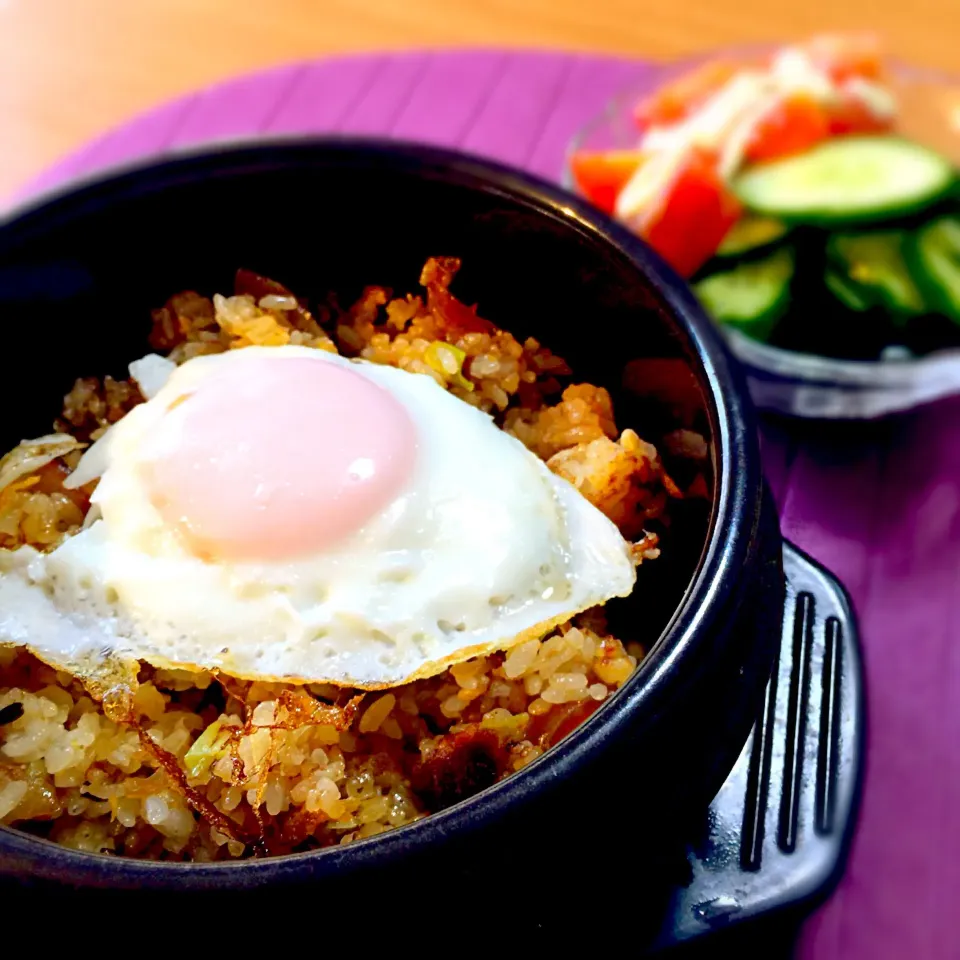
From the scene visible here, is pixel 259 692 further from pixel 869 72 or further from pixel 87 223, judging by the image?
pixel 869 72

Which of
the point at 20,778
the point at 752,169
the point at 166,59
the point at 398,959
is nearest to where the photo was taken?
the point at 398,959

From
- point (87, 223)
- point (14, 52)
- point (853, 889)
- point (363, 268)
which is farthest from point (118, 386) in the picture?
point (14, 52)

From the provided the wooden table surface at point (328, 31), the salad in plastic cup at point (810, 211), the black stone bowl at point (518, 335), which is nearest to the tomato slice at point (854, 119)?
the salad in plastic cup at point (810, 211)

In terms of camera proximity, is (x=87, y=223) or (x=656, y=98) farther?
(x=656, y=98)

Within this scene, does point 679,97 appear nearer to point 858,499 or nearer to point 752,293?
point 752,293

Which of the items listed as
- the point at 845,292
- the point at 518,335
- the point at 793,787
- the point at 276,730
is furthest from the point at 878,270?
the point at 276,730

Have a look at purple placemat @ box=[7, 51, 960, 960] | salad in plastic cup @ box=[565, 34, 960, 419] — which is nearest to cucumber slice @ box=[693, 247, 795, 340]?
salad in plastic cup @ box=[565, 34, 960, 419]

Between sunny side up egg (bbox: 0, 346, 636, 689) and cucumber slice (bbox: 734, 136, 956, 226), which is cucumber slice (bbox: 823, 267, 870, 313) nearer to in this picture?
cucumber slice (bbox: 734, 136, 956, 226)

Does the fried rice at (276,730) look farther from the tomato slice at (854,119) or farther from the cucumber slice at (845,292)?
the tomato slice at (854,119)
